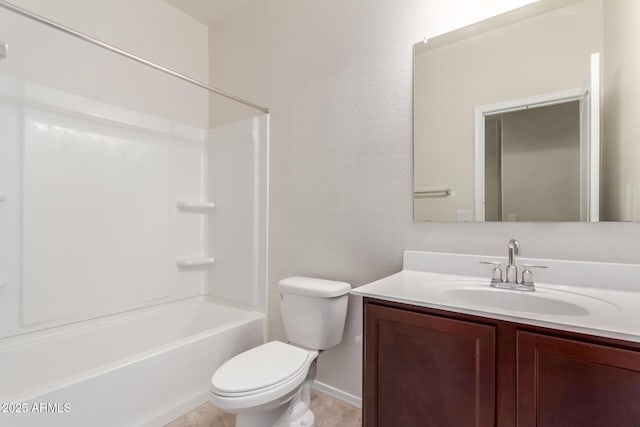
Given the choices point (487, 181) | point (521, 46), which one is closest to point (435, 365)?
point (487, 181)

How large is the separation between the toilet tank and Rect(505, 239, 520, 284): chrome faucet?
747 mm

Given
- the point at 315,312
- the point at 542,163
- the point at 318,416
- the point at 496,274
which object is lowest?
the point at 318,416

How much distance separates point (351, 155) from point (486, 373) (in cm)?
123

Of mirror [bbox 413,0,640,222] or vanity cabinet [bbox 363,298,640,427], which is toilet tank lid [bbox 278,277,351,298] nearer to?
vanity cabinet [bbox 363,298,640,427]

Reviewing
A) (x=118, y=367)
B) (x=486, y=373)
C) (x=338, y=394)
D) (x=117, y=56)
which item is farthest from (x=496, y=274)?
(x=117, y=56)

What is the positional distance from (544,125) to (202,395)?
2183mm

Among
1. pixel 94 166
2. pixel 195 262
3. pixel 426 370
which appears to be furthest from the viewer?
pixel 195 262

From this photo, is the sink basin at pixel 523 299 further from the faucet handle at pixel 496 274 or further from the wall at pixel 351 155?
the wall at pixel 351 155

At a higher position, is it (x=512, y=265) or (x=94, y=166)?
(x=94, y=166)

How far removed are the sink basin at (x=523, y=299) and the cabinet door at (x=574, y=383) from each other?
6.6 inches

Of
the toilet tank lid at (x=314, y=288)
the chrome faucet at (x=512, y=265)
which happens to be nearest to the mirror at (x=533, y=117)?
the chrome faucet at (x=512, y=265)

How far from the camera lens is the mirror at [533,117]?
116 cm

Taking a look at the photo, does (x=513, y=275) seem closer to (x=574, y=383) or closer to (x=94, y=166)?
(x=574, y=383)

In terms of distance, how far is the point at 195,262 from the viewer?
242 cm
